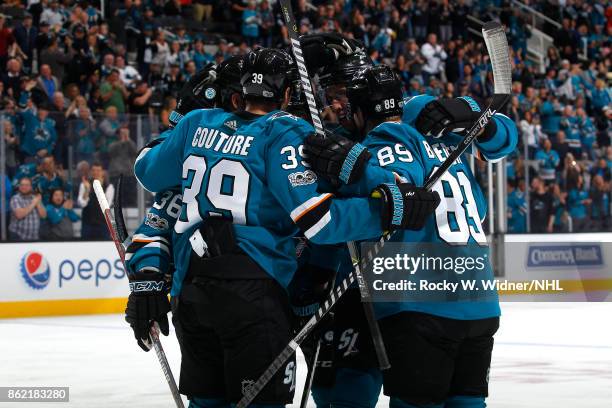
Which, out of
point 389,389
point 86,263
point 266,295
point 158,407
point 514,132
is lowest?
point 86,263

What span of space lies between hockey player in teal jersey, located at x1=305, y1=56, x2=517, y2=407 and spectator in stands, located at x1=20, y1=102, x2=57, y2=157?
20.6ft

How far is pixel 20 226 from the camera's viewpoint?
9672mm

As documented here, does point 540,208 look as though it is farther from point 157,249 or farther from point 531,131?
point 157,249

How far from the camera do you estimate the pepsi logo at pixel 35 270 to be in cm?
982

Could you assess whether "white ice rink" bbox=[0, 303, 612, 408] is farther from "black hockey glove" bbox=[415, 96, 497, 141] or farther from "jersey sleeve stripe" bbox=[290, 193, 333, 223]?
"jersey sleeve stripe" bbox=[290, 193, 333, 223]

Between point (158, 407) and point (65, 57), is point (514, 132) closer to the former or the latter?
point (158, 407)

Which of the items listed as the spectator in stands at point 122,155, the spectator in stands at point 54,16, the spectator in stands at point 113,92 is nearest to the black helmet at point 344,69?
the spectator in stands at point 122,155

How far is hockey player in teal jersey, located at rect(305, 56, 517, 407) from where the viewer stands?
330 centimetres

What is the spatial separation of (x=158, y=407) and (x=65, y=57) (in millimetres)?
7505

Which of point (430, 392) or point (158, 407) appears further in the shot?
point (158, 407)

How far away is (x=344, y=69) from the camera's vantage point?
12.3 feet

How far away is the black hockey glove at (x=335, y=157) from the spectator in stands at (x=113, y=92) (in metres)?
8.79

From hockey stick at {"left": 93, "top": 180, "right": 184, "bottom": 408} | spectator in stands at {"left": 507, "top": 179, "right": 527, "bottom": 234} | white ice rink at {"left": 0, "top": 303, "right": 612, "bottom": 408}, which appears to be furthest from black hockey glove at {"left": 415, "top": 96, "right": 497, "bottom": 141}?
spectator in stands at {"left": 507, "top": 179, "right": 527, "bottom": 234}

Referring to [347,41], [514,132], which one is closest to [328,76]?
[347,41]
